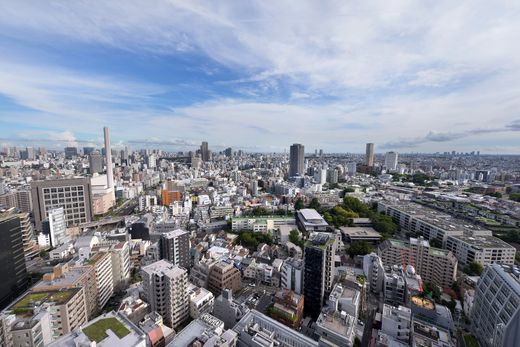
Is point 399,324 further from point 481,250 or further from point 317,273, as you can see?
point 481,250

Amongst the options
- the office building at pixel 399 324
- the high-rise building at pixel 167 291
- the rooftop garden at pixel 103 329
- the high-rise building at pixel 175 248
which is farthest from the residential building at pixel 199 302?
the office building at pixel 399 324

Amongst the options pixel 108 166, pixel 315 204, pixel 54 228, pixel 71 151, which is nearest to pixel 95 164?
pixel 108 166

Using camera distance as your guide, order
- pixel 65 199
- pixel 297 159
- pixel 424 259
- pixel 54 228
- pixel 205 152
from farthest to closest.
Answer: pixel 205 152
pixel 297 159
pixel 65 199
pixel 54 228
pixel 424 259

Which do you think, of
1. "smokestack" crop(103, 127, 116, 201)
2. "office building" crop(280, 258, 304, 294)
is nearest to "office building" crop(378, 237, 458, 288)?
"office building" crop(280, 258, 304, 294)

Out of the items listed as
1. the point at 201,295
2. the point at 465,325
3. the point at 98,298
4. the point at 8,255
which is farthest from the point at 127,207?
the point at 465,325

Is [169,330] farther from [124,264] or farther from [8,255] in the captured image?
[8,255]
